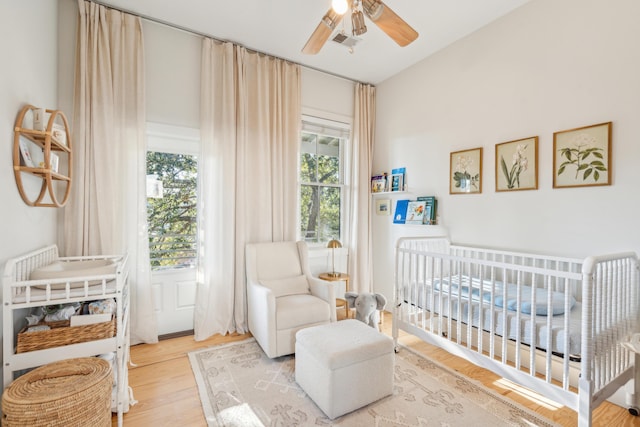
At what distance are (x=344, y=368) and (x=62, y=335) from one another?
4.95 ft

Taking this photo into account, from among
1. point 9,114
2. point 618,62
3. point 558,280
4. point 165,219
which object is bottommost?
point 558,280

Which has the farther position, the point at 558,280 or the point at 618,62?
the point at 558,280

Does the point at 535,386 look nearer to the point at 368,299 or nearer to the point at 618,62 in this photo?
the point at 368,299

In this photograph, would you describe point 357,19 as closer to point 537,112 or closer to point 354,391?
point 537,112

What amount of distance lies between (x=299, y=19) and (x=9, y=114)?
217 cm

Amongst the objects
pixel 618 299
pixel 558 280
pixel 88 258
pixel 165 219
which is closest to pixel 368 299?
pixel 558 280

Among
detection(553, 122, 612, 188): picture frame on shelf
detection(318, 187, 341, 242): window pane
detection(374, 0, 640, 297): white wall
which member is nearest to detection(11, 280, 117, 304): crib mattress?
detection(318, 187, 341, 242): window pane

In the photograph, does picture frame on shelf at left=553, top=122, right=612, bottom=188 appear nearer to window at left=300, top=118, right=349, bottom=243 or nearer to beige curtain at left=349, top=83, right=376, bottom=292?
beige curtain at left=349, top=83, right=376, bottom=292

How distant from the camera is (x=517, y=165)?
2.48 meters

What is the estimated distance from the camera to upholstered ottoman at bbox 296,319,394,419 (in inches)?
68.2

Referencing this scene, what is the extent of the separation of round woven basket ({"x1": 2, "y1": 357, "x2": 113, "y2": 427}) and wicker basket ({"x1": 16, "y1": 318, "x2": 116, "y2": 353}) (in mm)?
106

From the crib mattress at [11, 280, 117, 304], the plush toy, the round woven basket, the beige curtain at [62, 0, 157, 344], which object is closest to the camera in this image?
the round woven basket

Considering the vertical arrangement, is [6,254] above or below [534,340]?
above

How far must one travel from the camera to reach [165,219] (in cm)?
289
